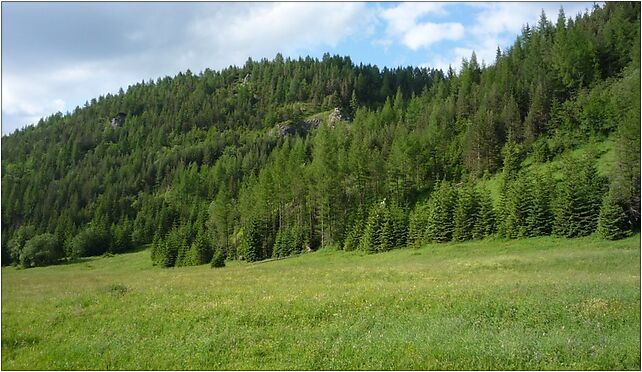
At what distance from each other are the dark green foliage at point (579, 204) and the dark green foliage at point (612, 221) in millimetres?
2964

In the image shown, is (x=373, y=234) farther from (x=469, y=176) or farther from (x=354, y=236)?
(x=469, y=176)

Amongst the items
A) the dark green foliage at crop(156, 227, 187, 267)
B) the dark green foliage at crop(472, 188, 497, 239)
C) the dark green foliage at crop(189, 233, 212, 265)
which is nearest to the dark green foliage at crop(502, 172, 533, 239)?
the dark green foliage at crop(472, 188, 497, 239)

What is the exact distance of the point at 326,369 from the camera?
12312mm

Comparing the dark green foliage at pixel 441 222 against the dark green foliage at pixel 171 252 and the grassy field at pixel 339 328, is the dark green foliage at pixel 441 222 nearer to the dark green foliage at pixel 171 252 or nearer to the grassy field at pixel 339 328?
the grassy field at pixel 339 328

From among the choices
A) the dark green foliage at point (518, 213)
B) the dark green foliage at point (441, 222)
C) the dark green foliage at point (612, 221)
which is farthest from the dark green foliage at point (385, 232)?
the dark green foliage at point (612, 221)

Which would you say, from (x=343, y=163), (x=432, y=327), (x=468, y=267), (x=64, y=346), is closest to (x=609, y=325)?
(x=432, y=327)

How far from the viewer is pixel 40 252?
109625 millimetres

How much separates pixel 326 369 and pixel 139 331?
8.44m

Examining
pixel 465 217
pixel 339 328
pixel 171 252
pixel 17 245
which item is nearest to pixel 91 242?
pixel 17 245

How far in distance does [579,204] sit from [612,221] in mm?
5734

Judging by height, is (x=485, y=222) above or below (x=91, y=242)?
above

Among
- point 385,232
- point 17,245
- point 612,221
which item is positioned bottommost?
point 385,232

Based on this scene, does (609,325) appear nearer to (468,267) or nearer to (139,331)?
(139,331)

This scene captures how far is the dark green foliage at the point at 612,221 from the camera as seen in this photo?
51906 millimetres
